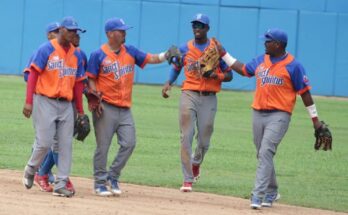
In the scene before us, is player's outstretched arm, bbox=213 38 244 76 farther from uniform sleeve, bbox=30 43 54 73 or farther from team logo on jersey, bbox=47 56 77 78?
uniform sleeve, bbox=30 43 54 73

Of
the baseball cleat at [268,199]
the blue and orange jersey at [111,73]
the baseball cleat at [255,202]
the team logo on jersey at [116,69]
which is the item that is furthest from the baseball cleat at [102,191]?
the baseball cleat at [268,199]

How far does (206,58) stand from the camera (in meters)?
11.4

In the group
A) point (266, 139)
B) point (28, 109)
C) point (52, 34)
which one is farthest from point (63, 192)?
point (266, 139)

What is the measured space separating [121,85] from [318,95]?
1944 centimetres

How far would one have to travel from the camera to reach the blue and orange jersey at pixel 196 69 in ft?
38.3

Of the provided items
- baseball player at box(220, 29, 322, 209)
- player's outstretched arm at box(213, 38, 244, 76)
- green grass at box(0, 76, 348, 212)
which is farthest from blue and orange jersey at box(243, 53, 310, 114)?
green grass at box(0, 76, 348, 212)

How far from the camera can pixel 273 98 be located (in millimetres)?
10344

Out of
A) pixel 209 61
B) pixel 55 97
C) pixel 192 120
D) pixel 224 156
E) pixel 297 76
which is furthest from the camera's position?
pixel 224 156

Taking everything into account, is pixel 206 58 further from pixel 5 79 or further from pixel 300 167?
pixel 5 79

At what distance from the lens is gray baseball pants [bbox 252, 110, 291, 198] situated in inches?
402

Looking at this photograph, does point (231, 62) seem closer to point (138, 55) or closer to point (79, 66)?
point (138, 55)

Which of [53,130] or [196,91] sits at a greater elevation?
[196,91]

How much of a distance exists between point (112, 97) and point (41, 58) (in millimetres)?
962

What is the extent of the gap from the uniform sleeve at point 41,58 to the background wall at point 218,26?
19202 mm
